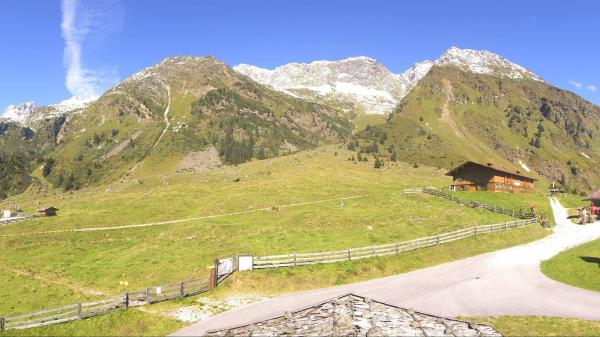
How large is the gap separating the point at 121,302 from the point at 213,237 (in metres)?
28.5

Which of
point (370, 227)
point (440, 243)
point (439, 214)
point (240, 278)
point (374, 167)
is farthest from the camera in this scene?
point (374, 167)

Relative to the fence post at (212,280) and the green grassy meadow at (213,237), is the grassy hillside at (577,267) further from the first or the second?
the fence post at (212,280)

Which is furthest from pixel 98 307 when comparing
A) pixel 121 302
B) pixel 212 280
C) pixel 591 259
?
pixel 591 259

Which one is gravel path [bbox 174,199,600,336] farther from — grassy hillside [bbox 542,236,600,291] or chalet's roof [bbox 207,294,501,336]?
chalet's roof [bbox 207,294,501,336]

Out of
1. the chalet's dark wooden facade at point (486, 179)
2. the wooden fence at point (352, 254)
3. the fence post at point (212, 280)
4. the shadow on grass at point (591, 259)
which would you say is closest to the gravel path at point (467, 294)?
the shadow on grass at point (591, 259)

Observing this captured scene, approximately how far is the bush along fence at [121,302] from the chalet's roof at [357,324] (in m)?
9.79

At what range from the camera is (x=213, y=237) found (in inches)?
2306

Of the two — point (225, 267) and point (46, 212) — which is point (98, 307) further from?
point (46, 212)

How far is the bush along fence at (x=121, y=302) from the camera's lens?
27.7 metres

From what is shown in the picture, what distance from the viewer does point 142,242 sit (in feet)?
200

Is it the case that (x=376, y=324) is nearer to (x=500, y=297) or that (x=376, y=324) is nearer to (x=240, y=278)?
(x=500, y=297)

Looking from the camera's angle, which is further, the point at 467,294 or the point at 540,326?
the point at 467,294

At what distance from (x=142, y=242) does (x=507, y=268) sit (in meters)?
47.3

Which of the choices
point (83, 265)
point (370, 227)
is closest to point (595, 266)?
point (370, 227)
